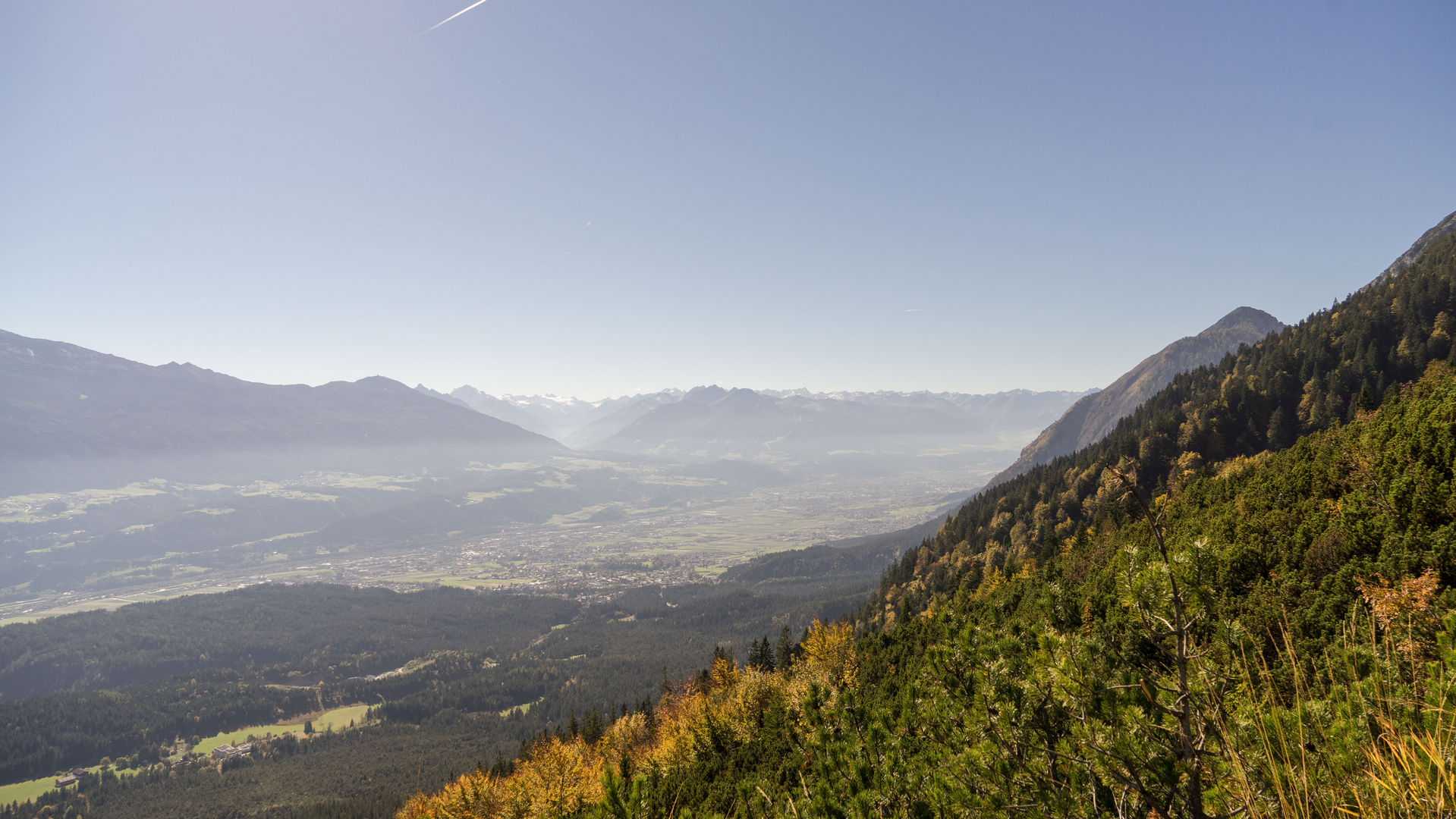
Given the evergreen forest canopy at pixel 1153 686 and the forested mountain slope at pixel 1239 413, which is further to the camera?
the forested mountain slope at pixel 1239 413

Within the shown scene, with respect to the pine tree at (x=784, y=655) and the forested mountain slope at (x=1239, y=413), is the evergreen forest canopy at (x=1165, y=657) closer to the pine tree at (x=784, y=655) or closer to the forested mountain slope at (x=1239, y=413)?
the pine tree at (x=784, y=655)

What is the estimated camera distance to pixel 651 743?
76.8 metres

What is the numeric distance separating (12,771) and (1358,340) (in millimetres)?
426367

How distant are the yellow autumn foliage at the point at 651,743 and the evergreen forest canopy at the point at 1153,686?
436mm

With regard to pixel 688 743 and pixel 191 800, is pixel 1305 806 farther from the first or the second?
pixel 191 800

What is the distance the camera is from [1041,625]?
18.4m

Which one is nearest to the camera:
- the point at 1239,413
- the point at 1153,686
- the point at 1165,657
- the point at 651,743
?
the point at 1153,686

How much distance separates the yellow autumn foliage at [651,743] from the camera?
4878 cm

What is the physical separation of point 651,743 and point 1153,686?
84.0m

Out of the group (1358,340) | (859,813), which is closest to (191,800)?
(859,813)

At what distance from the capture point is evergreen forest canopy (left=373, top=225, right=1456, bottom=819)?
6.75 m

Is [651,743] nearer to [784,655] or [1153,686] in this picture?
[784,655]

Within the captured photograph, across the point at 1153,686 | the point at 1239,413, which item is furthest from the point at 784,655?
the point at 1239,413

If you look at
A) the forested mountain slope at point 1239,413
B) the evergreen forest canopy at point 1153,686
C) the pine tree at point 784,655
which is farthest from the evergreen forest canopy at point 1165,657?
the forested mountain slope at point 1239,413
